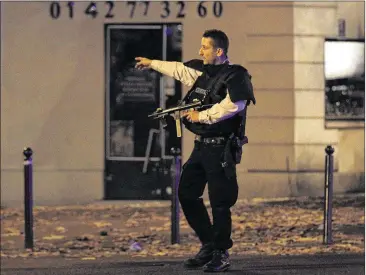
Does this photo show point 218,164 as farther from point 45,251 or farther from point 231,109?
point 45,251

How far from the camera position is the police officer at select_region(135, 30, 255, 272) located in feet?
20.7

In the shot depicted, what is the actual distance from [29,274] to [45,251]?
5.57 feet

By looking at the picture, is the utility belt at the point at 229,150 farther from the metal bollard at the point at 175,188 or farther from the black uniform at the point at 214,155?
the metal bollard at the point at 175,188

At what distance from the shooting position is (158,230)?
10.0 m

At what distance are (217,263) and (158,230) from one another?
11.4 feet

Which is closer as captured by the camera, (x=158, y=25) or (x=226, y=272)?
(x=226, y=272)

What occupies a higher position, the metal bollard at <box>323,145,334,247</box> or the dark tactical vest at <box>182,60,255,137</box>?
the dark tactical vest at <box>182,60,255,137</box>

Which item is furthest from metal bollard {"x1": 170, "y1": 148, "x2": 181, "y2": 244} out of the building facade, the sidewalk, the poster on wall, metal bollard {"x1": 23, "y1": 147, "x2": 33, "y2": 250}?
the poster on wall

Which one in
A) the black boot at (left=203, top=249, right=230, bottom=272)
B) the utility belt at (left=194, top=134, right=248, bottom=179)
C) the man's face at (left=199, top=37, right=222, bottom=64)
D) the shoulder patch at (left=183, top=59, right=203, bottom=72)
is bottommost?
the black boot at (left=203, top=249, right=230, bottom=272)

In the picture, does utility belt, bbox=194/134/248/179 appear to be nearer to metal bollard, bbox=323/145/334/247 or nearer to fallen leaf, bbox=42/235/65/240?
metal bollard, bbox=323/145/334/247

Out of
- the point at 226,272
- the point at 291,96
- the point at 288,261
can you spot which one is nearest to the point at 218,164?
the point at 226,272

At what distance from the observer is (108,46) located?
12508mm

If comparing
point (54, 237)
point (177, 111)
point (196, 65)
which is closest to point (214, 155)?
point (177, 111)

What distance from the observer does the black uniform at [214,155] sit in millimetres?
6348
